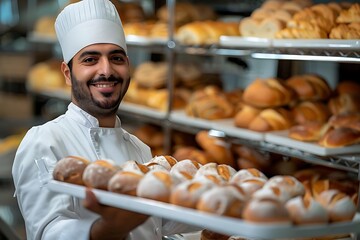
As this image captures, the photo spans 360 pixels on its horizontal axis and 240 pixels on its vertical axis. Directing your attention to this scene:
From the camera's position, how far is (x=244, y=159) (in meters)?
3.18

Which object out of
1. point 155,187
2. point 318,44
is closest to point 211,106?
point 318,44

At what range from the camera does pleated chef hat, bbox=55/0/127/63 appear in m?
1.78

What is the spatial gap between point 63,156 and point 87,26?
36 centimetres

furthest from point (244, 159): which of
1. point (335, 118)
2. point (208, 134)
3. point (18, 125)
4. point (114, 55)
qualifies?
point (18, 125)

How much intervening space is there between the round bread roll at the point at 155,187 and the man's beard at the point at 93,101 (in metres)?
0.48

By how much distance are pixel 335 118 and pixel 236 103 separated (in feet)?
2.25

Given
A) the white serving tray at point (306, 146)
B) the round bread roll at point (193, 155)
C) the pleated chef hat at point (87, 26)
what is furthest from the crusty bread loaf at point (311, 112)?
the pleated chef hat at point (87, 26)

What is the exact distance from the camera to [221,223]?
3.59 feet

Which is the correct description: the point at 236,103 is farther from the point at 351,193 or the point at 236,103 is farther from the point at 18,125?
the point at 18,125

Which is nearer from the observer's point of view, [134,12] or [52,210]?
[52,210]

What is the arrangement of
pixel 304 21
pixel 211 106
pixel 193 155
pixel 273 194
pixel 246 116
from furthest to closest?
pixel 193 155 → pixel 211 106 → pixel 246 116 → pixel 304 21 → pixel 273 194

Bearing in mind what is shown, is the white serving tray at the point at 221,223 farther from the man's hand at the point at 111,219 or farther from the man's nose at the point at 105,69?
the man's nose at the point at 105,69

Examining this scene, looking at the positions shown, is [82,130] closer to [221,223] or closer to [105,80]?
[105,80]

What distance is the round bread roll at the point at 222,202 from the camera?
114 centimetres
